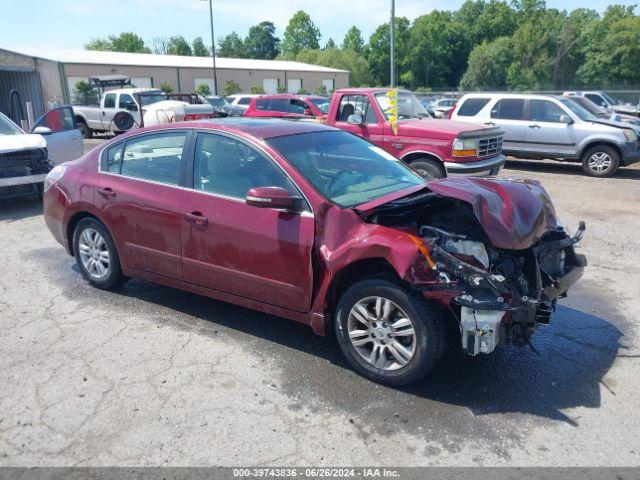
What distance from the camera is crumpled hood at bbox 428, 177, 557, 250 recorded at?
3404 millimetres

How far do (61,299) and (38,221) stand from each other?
4058 millimetres

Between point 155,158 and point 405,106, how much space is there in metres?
6.53

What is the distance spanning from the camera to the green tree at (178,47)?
113500mm

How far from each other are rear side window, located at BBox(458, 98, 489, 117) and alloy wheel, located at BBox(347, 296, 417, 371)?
1083 centimetres

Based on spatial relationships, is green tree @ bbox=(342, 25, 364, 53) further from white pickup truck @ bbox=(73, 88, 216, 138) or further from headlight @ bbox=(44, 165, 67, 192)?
headlight @ bbox=(44, 165, 67, 192)

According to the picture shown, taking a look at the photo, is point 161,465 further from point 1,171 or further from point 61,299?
point 1,171

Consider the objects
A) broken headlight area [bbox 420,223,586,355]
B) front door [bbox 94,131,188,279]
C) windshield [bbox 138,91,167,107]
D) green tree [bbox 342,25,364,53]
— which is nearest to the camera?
broken headlight area [bbox 420,223,586,355]

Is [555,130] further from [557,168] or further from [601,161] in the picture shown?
[557,168]

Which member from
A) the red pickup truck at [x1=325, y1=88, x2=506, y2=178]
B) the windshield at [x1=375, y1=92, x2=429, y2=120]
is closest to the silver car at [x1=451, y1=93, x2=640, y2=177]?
the windshield at [x1=375, y1=92, x2=429, y2=120]

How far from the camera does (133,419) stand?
3.31 m

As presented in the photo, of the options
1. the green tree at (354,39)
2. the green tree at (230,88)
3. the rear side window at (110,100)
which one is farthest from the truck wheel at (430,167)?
the green tree at (354,39)

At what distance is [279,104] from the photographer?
15.8m

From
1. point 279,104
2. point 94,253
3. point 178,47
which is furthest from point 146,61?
point 178,47

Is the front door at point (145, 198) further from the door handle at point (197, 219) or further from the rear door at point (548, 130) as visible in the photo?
the rear door at point (548, 130)
